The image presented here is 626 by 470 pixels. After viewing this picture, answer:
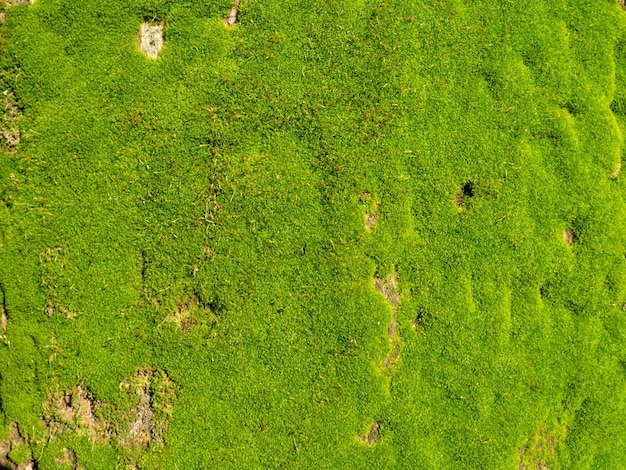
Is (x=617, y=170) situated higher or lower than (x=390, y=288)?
higher

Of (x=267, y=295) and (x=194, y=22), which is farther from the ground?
(x=194, y=22)

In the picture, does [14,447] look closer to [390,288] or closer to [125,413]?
[125,413]

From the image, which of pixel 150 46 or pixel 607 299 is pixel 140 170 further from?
pixel 607 299

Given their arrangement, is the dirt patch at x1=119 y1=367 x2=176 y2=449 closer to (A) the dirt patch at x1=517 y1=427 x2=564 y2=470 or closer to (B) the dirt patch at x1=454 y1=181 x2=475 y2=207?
(B) the dirt patch at x1=454 y1=181 x2=475 y2=207

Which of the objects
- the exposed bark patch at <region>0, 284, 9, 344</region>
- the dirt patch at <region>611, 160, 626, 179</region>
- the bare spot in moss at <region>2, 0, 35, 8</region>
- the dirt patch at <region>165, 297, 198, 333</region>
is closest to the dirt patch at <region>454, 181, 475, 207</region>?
the dirt patch at <region>611, 160, 626, 179</region>

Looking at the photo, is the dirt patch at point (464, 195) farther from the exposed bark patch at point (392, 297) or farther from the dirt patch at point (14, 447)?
the dirt patch at point (14, 447)

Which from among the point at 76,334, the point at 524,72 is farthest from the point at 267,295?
the point at 524,72

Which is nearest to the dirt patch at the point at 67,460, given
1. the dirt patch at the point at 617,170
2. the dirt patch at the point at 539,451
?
the dirt patch at the point at 539,451

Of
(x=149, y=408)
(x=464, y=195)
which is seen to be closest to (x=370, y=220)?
(x=464, y=195)
